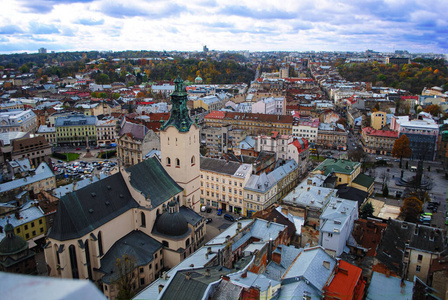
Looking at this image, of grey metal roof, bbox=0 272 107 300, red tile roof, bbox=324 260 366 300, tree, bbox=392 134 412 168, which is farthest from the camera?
tree, bbox=392 134 412 168

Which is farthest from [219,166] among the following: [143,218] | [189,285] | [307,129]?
[307,129]

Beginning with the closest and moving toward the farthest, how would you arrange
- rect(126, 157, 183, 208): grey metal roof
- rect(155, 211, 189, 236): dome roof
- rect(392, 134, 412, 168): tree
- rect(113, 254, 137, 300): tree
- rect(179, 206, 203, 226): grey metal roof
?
rect(113, 254, 137, 300): tree, rect(155, 211, 189, 236): dome roof, rect(126, 157, 183, 208): grey metal roof, rect(179, 206, 203, 226): grey metal roof, rect(392, 134, 412, 168): tree

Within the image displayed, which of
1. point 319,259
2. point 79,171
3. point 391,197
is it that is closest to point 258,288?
point 319,259

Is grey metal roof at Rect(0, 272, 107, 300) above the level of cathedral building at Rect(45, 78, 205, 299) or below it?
above

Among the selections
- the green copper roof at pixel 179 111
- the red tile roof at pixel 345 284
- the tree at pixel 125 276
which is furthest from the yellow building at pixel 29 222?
the red tile roof at pixel 345 284

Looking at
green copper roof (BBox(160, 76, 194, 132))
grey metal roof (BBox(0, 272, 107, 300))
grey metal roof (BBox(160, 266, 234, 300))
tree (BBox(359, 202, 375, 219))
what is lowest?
tree (BBox(359, 202, 375, 219))

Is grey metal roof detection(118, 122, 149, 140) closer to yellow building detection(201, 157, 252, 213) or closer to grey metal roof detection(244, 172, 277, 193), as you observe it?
yellow building detection(201, 157, 252, 213)

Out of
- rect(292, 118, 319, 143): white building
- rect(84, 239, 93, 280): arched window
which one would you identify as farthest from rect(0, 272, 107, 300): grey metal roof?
rect(292, 118, 319, 143): white building

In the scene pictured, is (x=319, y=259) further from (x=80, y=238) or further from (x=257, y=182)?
(x=257, y=182)
